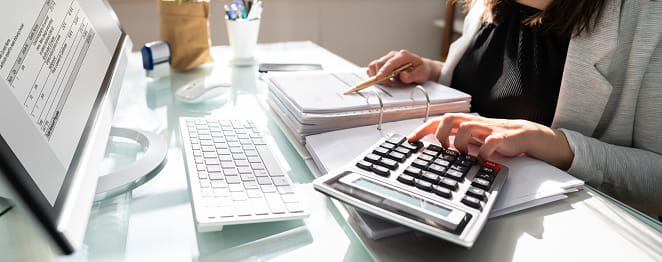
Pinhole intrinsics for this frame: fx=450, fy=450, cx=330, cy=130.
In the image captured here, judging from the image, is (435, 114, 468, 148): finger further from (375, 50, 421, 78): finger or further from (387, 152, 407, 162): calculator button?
(375, 50, 421, 78): finger

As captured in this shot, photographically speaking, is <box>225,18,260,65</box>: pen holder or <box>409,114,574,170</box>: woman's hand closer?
<box>409,114,574,170</box>: woman's hand

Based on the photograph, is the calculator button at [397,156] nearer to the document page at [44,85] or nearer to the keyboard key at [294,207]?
the keyboard key at [294,207]

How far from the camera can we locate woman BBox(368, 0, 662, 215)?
619mm

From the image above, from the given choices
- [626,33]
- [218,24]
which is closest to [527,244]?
[626,33]

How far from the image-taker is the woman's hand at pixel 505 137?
592mm

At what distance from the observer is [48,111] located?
0.40 meters

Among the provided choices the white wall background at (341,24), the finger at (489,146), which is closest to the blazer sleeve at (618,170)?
the finger at (489,146)

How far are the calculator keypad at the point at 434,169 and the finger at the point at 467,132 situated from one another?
32mm

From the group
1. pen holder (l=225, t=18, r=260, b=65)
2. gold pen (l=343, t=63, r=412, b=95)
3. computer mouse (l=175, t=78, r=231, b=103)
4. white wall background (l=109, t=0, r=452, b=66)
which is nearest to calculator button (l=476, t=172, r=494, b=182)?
gold pen (l=343, t=63, r=412, b=95)

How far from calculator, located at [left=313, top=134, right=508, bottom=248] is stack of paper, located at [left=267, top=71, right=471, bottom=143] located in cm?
13

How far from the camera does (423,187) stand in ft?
1.53

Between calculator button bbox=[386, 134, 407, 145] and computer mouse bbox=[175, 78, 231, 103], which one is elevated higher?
calculator button bbox=[386, 134, 407, 145]

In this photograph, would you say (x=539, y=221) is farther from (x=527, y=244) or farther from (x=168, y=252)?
(x=168, y=252)

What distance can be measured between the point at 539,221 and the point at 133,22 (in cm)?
198
